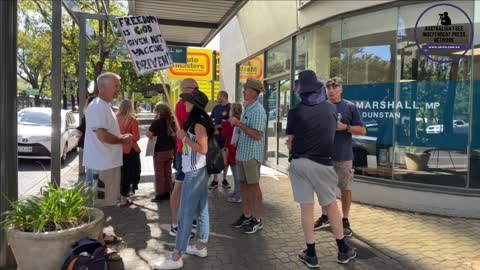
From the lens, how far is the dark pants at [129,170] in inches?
270

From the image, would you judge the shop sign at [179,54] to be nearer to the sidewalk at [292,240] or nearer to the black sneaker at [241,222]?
the sidewalk at [292,240]

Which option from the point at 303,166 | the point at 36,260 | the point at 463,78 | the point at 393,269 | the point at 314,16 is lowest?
the point at 393,269

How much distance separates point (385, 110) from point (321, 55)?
1991mm

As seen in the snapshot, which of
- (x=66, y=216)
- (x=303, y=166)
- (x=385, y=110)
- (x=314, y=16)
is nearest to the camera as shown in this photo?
(x=66, y=216)

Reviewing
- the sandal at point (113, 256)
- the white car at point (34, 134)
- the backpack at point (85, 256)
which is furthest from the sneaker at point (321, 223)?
the white car at point (34, 134)

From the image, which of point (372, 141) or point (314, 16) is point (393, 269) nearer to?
point (372, 141)

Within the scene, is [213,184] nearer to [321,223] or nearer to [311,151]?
[321,223]

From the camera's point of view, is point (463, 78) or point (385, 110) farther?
point (385, 110)

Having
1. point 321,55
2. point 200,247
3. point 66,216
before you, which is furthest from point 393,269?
point 321,55

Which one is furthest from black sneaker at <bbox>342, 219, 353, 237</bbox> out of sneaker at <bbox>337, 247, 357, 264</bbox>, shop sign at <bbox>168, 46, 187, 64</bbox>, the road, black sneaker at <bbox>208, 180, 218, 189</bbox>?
shop sign at <bbox>168, 46, 187, 64</bbox>

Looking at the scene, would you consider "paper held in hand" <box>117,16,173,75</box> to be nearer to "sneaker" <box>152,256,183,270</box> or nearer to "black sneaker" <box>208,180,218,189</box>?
"sneaker" <box>152,256,183,270</box>

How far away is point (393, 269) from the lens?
14.1 feet

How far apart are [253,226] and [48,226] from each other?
256 cm

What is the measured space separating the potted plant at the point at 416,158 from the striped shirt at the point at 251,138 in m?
2.86
